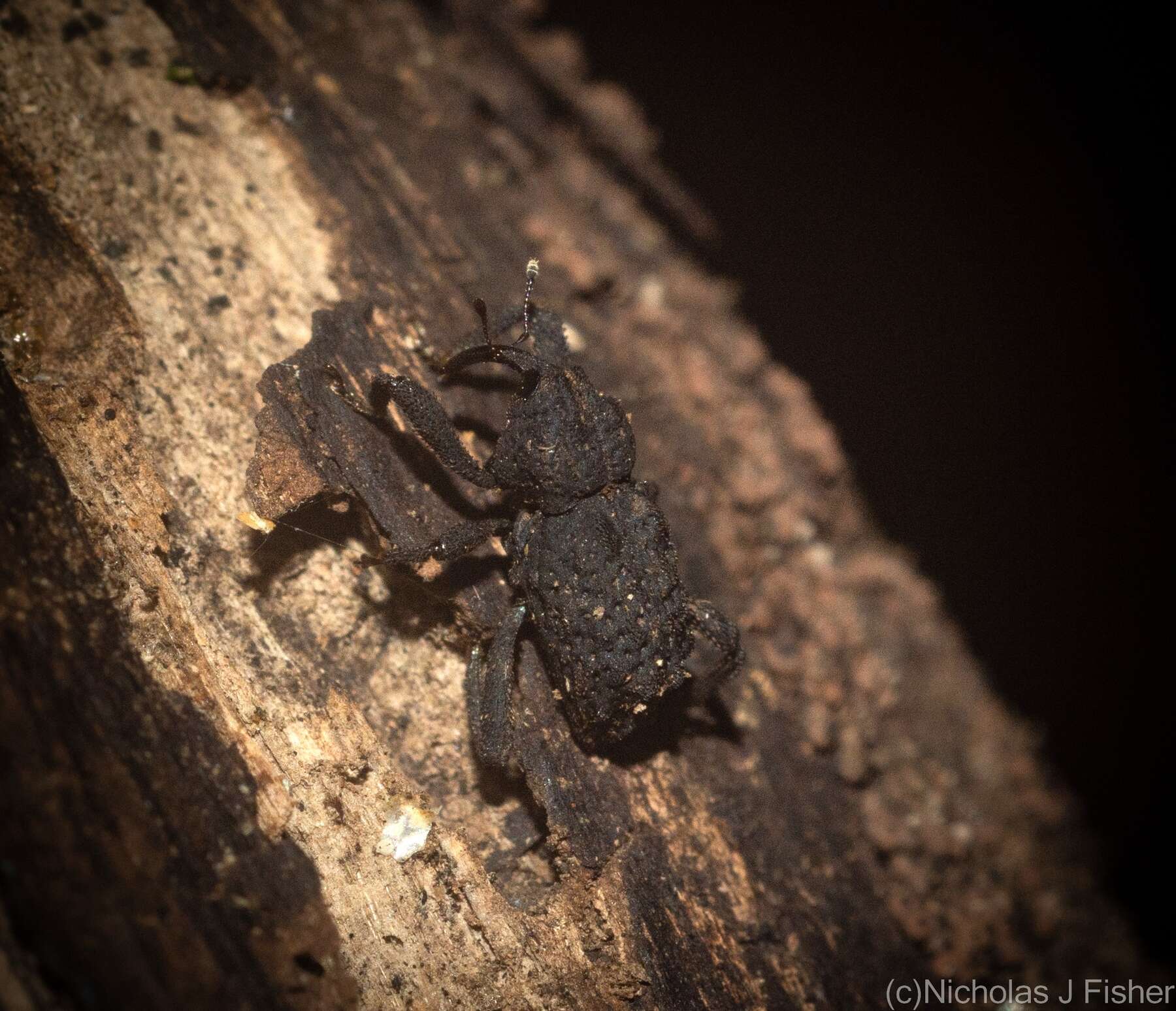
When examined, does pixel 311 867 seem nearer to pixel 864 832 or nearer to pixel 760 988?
pixel 760 988

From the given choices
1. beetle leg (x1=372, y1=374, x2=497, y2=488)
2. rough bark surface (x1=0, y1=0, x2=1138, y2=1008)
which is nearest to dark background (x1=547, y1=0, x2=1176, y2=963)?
rough bark surface (x1=0, y1=0, x2=1138, y2=1008)

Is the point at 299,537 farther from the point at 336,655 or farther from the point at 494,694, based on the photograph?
the point at 494,694

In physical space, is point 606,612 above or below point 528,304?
below

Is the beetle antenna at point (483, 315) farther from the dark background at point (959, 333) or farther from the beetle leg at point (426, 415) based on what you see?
→ the dark background at point (959, 333)

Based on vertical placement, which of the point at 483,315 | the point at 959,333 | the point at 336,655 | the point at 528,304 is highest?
the point at 959,333

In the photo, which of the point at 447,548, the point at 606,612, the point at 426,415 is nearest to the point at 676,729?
the point at 606,612

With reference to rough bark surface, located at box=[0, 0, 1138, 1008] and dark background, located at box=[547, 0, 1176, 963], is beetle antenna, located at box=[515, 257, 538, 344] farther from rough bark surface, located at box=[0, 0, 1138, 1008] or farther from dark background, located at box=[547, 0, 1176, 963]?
dark background, located at box=[547, 0, 1176, 963]

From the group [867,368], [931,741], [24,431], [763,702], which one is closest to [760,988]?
[763,702]
